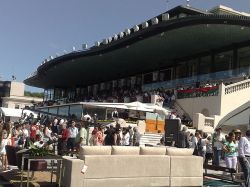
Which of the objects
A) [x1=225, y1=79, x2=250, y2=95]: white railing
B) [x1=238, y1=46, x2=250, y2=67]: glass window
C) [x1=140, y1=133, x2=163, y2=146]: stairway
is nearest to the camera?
[x1=140, y1=133, x2=163, y2=146]: stairway

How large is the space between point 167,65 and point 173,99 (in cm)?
1470

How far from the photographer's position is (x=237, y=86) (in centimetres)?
2919

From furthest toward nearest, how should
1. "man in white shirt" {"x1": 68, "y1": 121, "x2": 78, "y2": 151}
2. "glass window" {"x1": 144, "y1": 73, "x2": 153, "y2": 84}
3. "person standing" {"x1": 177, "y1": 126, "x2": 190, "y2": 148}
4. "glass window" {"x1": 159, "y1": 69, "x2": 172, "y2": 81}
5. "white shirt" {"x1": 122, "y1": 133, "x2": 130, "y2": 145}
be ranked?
"glass window" {"x1": 144, "y1": 73, "x2": 153, "y2": 84} < "glass window" {"x1": 159, "y1": 69, "x2": 172, "y2": 81} < "white shirt" {"x1": 122, "y1": 133, "x2": 130, "y2": 145} < "person standing" {"x1": 177, "y1": 126, "x2": 190, "y2": 148} < "man in white shirt" {"x1": 68, "y1": 121, "x2": 78, "y2": 151}

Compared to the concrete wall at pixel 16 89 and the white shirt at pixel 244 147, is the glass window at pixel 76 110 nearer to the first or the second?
the white shirt at pixel 244 147

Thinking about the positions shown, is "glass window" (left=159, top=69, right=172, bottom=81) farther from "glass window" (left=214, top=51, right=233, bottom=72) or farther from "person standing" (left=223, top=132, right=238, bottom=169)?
"person standing" (left=223, top=132, right=238, bottom=169)

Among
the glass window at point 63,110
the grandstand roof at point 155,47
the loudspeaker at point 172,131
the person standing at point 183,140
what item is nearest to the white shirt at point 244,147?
the person standing at point 183,140

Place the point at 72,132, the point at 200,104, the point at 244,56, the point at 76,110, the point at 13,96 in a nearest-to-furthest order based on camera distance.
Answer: the point at 72,132, the point at 200,104, the point at 76,110, the point at 244,56, the point at 13,96

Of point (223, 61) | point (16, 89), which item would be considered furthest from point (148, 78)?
point (16, 89)

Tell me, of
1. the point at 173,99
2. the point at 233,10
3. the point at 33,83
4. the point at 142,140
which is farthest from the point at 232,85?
the point at 33,83

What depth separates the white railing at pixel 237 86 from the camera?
28744 mm

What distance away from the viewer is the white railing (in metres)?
28.7

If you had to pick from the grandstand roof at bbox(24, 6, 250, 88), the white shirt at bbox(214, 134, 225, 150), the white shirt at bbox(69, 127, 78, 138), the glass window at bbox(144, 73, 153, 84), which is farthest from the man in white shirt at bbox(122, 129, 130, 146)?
the glass window at bbox(144, 73, 153, 84)

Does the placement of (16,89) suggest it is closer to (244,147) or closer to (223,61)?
(223,61)

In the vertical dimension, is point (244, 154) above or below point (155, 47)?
below
